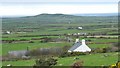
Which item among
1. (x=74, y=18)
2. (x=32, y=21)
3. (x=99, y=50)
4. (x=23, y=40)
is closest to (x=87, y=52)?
(x=99, y=50)

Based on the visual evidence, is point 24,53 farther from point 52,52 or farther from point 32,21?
point 32,21

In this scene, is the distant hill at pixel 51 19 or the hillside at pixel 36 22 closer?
the hillside at pixel 36 22

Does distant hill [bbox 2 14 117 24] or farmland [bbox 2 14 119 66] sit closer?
farmland [bbox 2 14 119 66]

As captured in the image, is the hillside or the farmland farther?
the hillside

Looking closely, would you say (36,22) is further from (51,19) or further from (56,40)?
(56,40)

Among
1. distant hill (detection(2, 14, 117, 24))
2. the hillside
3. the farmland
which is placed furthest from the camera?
distant hill (detection(2, 14, 117, 24))

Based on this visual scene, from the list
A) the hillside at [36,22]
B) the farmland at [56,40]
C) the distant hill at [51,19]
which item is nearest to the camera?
the farmland at [56,40]

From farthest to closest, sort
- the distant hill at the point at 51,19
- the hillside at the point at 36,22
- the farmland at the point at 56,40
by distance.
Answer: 1. the distant hill at the point at 51,19
2. the hillside at the point at 36,22
3. the farmland at the point at 56,40

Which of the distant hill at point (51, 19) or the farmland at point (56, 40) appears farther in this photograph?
the distant hill at point (51, 19)

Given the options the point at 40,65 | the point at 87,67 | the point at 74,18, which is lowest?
the point at 74,18

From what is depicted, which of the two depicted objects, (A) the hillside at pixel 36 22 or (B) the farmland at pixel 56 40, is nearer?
(B) the farmland at pixel 56 40

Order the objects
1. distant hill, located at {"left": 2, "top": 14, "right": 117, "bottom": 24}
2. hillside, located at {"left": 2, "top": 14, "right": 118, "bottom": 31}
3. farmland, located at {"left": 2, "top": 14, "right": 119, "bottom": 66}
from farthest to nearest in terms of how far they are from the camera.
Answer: distant hill, located at {"left": 2, "top": 14, "right": 117, "bottom": 24} → hillside, located at {"left": 2, "top": 14, "right": 118, "bottom": 31} → farmland, located at {"left": 2, "top": 14, "right": 119, "bottom": 66}
